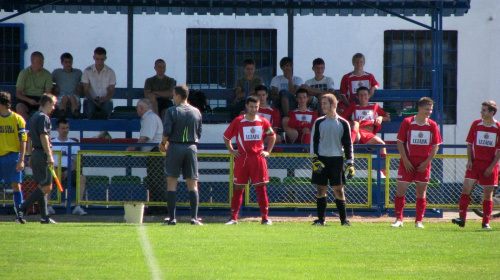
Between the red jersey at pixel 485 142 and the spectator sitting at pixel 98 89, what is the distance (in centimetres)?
744

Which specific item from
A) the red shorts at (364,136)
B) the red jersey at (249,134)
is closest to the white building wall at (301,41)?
the red shorts at (364,136)

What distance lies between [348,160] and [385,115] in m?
3.72

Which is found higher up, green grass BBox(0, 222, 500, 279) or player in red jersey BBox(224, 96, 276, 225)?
player in red jersey BBox(224, 96, 276, 225)

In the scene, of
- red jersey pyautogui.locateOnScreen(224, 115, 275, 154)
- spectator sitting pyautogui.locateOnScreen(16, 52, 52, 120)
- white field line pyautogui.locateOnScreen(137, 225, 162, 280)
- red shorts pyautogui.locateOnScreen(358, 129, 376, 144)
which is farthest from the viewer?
spectator sitting pyautogui.locateOnScreen(16, 52, 52, 120)

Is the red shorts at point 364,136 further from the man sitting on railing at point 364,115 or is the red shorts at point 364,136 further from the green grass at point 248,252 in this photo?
the green grass at point 248,252

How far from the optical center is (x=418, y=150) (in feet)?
41.9

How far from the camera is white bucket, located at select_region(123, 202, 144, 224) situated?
13.3 meters

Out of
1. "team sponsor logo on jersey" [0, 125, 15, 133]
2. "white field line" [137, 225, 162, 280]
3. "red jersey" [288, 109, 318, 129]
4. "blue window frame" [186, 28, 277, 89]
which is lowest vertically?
"white field line" [137, 225, 162, 280]

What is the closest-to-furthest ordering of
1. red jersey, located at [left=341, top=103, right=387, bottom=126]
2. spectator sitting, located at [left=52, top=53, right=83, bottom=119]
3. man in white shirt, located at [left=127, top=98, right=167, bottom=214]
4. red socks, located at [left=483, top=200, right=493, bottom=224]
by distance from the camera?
red socks, located at [left=483, top=200, right=493, bottom=224], man in white shirt, located at [left=127, top=98, right=167, bottom=214], red jersey, located at [left=341, top=103, right=387, bottom=126], spectator sitting, located at [left=52, top=53, right=83, bottom=119]

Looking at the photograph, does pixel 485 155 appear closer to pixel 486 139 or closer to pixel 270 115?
pixel 486 139

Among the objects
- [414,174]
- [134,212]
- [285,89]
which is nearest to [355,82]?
[285,89]

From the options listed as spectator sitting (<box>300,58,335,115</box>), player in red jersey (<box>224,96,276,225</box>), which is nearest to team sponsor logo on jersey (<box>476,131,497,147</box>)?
player in red jersey (<box>224,96,276,225</box>)

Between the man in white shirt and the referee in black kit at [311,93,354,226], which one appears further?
the man in white shirt

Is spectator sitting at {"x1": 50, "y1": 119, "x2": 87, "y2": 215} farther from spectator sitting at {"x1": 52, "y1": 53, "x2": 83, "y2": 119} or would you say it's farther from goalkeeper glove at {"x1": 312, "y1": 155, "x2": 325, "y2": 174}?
goalkeeper glove at {"x1": 312, "y1": 155, "x2": 325, "y2": 174}
